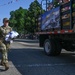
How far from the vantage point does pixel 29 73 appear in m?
10.3

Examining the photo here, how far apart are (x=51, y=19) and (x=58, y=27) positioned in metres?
1.14

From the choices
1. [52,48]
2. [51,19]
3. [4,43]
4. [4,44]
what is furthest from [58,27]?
[4,44]

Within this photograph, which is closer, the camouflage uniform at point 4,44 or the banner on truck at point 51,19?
the camouflage uniform at point 4,44

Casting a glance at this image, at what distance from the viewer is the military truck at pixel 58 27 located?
12.9 m

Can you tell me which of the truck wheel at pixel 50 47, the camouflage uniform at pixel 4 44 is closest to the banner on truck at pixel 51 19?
the truck wheel at pixel 50 47

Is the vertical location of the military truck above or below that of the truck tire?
above

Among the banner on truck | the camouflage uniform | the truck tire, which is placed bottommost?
the truck tire

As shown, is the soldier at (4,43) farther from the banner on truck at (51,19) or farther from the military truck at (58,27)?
the banner on truck at (51,19)

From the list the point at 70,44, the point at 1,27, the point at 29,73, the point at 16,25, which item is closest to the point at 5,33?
the point at 1,27

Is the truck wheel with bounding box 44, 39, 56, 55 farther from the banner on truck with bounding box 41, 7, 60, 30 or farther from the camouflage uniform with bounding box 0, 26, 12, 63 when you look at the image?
the camouflage uniform with bounding box 0, 26, 12, 63

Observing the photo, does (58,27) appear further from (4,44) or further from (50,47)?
(4,44)

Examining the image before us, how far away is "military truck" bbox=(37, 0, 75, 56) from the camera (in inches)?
509

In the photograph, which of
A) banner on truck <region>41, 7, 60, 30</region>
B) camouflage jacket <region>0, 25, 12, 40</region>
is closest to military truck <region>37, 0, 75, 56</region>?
banner on truck <region>41, 7, 60, 30</region>

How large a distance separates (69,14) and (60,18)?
1086 millimetres
